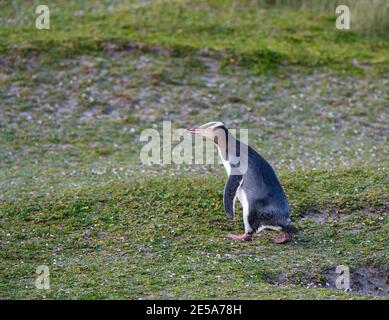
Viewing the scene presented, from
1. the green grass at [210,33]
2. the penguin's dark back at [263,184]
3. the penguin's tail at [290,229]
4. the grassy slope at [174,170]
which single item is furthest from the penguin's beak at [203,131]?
the green grass at [210,33]

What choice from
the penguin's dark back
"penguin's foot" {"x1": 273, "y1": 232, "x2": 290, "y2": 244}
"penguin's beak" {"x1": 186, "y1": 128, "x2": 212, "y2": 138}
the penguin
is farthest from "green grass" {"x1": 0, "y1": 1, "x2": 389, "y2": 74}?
"penguin's foot" {"x1": 273, "y1": 232, "x2": 290, "y2": 244}

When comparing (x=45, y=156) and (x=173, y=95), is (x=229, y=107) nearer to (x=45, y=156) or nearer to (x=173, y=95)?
(x=173, y=95)

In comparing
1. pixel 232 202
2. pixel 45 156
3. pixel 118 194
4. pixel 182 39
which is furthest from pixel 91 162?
pixel 182 39

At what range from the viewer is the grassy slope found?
7.80 meters

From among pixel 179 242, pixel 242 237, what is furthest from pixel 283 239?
pixel 179 242

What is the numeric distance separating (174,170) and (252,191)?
313 cm

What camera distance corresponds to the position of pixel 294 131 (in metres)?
13.0

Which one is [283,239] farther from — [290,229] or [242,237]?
[242,237]

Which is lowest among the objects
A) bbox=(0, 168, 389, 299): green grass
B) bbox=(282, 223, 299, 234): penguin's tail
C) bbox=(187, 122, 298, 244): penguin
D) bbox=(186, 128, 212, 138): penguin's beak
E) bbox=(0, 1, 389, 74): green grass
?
bbox=(0, 168, 389, 299): green grass

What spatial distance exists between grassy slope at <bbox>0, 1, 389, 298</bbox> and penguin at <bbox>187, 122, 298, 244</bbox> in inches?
9.0

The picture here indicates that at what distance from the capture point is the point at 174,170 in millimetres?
11328

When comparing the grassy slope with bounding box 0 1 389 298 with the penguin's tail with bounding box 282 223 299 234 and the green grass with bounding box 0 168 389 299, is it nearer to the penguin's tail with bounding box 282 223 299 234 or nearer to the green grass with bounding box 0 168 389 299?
the green grass with bounding box 0 168 389 299

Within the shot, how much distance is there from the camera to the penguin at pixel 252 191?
8281mm
